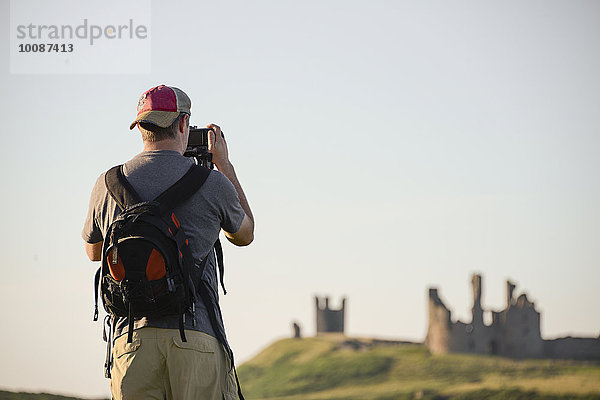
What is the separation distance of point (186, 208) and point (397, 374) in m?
69.8

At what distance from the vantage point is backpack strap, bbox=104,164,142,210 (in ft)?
15.6

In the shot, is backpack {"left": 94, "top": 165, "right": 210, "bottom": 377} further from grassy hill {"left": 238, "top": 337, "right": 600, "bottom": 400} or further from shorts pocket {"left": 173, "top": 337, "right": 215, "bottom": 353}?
grassy hill {"left": 238, "top": 337, "right": 600, "bottom": 400}

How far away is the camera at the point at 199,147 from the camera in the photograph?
529cm

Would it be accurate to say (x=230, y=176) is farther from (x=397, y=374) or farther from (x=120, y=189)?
(x=397, y=374)

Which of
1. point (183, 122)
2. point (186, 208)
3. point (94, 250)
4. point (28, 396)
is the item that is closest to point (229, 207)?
point (186, 208)

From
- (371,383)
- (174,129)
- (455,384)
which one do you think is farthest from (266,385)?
(174,129)

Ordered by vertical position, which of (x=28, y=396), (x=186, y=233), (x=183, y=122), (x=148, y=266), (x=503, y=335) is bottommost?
(x=503, y=335)

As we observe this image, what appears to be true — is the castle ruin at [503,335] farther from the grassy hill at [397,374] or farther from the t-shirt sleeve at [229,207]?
the t-shirt sleeve at [229,207]

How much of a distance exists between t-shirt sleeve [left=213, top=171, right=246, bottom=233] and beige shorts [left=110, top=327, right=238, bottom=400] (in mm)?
509

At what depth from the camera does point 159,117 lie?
492 cm

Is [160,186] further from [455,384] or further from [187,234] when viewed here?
[455,384]

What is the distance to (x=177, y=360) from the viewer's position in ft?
15.2

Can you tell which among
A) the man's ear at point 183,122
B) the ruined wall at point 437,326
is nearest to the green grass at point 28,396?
the man's ear at point 183,122

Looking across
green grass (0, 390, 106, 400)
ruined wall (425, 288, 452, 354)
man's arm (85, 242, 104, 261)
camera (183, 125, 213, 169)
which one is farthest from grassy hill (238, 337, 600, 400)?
man's arm (85, 242, 104, 261)
